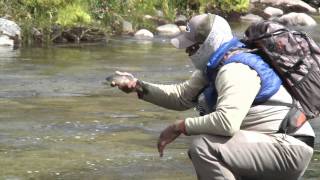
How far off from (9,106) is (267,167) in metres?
5.50

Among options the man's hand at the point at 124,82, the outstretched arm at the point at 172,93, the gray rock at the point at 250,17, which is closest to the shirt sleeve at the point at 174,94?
the outstretched arm at the point at 172,93

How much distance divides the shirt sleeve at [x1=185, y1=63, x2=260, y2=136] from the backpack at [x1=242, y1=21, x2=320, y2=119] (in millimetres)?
175

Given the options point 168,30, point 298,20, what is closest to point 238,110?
point 168,30

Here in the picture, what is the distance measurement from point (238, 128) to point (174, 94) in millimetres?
839

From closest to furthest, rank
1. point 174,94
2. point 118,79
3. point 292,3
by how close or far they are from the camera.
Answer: point 118,79, point 174,94, point 292,3

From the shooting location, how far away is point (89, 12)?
63.4ft

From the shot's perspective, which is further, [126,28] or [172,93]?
[126,28]

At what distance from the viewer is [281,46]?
4.41 metres

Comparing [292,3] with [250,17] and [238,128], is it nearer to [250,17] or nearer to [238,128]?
[250,17]

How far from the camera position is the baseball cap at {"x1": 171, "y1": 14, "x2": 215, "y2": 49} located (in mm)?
4457

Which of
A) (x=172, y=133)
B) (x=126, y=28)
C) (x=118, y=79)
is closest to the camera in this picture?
(x=172, y=133)

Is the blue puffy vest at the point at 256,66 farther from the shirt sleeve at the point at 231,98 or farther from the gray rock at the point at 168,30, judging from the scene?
the gray rock at the point at 168,30

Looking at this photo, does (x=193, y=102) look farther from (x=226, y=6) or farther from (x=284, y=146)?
(x=226, y=6)

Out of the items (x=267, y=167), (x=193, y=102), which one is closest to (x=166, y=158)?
(x=193, y=102)
